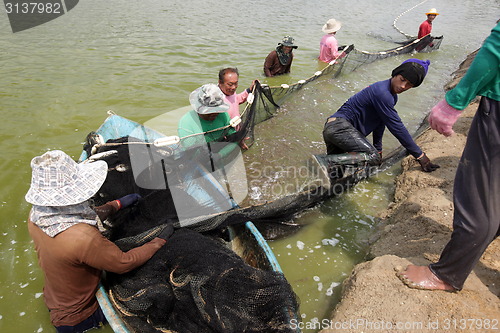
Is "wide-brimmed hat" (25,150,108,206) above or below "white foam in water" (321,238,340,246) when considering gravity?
above

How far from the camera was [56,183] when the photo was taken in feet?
6.62

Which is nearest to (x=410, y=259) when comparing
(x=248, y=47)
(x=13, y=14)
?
(x=248, y=47)

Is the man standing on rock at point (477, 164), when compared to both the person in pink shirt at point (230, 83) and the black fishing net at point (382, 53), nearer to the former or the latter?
the person in pink shirt at point (230, 83)

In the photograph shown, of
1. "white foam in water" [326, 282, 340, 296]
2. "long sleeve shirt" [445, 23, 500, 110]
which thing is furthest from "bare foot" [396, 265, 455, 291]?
"long sleeve shirt" [445, 23, 500, 110]

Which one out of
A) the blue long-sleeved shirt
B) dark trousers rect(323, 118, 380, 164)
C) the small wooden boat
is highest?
the blue long-sleeved shirt

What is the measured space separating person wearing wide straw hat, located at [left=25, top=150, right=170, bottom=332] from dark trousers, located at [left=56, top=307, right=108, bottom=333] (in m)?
0.01

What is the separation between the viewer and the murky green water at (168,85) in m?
3.43

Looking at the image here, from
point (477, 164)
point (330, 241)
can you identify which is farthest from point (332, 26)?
point (477, 164)

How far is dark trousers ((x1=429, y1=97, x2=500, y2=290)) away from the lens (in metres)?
1.90

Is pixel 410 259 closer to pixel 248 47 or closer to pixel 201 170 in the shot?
pixel 201 170

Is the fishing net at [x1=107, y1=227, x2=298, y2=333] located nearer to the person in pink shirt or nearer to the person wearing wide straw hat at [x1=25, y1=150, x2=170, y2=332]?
the person wearing wide straw hat at [x1=25, y1=150, x2=170, y2=332]

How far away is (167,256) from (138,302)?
405 millimetres

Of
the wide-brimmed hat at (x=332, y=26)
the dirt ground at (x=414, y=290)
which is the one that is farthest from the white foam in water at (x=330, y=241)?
the wide-brimmed hat at (x=332, y=26)

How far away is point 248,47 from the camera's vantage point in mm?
10797
